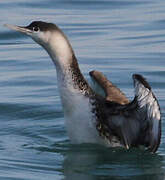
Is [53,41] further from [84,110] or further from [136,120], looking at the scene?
[136,120]

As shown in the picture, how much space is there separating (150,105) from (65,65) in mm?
1125

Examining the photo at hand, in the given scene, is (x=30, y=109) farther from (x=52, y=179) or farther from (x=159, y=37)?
(x=159, y=37)

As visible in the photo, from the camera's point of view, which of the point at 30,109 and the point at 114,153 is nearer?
the point at 114,153

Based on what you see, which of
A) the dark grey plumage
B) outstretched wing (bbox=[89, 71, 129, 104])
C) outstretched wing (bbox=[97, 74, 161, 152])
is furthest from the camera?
outstretched wing (bbox=[89, 71, 129, 104])

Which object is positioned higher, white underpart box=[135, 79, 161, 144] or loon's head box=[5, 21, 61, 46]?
loon's head box=[5, 21, 61, 46]

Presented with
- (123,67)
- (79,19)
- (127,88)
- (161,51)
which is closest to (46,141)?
(127,88)

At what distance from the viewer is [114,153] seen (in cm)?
1062

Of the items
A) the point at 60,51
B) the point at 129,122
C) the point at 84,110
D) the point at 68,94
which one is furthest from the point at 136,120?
the point at 60,51

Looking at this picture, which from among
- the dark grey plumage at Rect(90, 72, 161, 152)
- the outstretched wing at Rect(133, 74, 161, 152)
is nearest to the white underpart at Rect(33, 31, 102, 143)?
the dark grey plumage at Rect(90, 72, 161, 152)

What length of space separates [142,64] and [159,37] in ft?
6.65

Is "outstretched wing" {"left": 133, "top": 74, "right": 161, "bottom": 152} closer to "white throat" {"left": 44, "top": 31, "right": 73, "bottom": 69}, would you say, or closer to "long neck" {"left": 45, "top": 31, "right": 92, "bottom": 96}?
"long neck" {"left": 45, "top": 31, "right": 92, "bottom": 96}

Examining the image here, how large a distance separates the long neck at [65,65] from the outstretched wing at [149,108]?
0.76 meters

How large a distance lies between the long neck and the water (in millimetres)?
758

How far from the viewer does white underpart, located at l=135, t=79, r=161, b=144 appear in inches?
381
